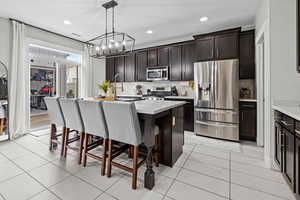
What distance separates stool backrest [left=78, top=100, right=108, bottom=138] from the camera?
179cm

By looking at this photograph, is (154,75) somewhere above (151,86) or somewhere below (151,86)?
above

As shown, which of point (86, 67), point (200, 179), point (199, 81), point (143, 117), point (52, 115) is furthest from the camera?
point (86, 67)

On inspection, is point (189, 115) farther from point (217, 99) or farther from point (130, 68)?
point (130, 68)

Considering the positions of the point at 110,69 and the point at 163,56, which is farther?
the point at 110,69

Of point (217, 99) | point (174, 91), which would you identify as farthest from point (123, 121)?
point (174, 91)

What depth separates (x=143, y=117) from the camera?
1624 mm

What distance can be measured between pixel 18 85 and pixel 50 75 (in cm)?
222

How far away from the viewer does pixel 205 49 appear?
3502 mm

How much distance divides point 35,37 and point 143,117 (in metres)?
4.04

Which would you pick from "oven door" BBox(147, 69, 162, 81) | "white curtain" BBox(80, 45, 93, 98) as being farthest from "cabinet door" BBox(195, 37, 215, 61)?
"white curtain" BBox(80, 45, 93, 98)

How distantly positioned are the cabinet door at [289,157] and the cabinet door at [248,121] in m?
1.65

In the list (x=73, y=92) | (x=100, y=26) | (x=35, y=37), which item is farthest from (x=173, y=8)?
(x=73, y=92)

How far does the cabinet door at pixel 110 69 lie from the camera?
219 inches

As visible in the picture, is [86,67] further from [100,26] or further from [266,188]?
[266,188]
